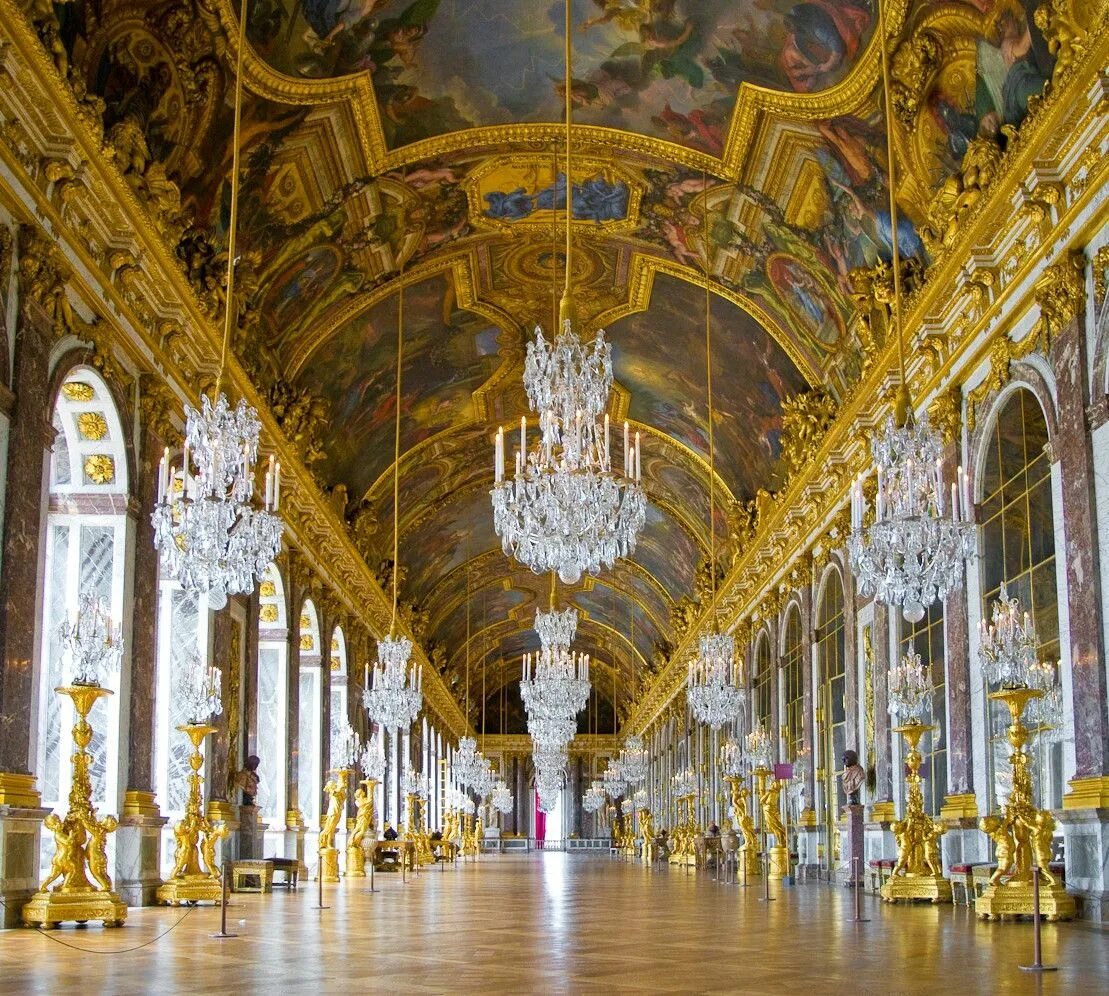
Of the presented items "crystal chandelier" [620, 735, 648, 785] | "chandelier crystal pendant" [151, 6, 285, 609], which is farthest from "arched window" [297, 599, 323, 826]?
"crystal chandelier" [620, 735, 648, 785]

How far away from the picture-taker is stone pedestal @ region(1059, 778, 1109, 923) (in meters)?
10.7

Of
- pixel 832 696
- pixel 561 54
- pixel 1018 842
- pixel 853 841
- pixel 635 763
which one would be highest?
pixel 561 54

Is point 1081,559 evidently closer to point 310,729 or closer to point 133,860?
point 133,860

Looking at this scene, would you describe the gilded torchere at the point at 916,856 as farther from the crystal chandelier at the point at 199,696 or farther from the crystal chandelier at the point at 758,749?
the crystal chandelier at the point at 758,749

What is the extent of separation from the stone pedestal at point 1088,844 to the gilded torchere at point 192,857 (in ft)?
26.1

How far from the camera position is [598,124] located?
61.3 feet

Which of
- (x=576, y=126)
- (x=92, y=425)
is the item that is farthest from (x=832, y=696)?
(x=92, y=425)

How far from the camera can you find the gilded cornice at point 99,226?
34.8ft

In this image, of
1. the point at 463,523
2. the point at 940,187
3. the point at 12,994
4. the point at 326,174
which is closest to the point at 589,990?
the point at 12,994

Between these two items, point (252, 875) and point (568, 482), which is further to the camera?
point (252, 875)

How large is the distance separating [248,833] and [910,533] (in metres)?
12.0

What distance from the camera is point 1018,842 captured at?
37.5ft

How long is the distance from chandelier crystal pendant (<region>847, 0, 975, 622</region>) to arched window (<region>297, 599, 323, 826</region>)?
16927 mm

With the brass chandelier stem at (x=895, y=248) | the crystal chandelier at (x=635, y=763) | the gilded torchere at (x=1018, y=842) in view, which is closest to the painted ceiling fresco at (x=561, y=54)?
the brass chandelier stem at (x=895, y=248)
